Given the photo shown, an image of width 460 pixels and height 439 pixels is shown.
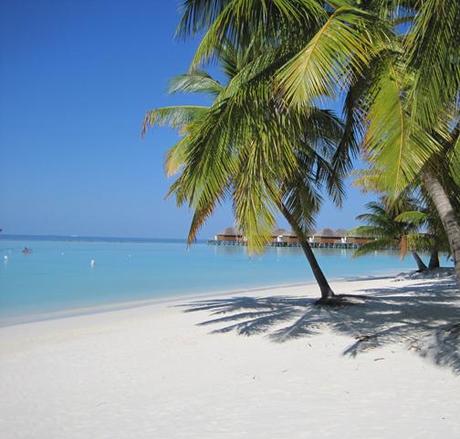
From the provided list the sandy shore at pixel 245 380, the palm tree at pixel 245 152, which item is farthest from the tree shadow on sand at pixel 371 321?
the palm tree at pixel 245 152

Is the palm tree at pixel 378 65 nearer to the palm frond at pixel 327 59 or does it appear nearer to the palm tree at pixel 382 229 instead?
the palm frond at pixel 327 59

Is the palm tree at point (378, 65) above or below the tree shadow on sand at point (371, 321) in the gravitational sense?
above

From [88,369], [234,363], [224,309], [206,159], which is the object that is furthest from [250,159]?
[224,309]

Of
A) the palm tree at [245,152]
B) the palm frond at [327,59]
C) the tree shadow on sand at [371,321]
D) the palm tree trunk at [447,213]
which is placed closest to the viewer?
the palm frond at [327,59]

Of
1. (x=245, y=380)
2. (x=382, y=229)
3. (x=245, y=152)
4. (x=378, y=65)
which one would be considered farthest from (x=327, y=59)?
(x=382, y=229)

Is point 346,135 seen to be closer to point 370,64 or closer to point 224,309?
point 370,64

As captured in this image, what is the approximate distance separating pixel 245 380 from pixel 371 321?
3.54 meters

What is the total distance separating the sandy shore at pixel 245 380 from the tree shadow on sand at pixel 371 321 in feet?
0.10

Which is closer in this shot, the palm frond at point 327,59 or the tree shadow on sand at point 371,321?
the palm frond at point 327,59

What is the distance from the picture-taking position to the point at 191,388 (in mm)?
4652

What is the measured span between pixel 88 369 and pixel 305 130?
443 centimetres

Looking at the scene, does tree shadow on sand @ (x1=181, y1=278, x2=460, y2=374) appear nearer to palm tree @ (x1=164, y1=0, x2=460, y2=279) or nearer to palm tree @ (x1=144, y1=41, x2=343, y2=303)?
palm tree @ (x1=164, y1=0, x2=460, y2=279)

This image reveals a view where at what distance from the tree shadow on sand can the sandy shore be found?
0.10ft

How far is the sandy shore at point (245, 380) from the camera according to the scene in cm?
361
